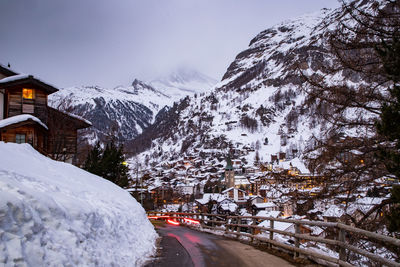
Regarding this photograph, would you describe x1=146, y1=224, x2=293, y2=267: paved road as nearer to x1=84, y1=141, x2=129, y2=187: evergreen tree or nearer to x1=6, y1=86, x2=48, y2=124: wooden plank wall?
x1=6, y1=86, x2=48, y2=124: wooden plank wall

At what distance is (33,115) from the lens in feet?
96.3

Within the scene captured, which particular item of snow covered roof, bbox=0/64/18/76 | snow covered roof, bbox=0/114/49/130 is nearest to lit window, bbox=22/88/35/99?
snow covered roof, bbox=0/64/18/76

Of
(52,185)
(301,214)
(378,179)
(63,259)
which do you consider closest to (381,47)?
(378,179)

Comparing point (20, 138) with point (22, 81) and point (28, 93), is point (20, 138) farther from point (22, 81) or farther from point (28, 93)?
point (22, 81)

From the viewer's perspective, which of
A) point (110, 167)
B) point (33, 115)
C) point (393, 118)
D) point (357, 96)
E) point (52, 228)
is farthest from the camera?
point (110, 167)

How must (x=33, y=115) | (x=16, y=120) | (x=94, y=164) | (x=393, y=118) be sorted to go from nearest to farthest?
(x=393, y=118) < (x=16, y=120) < (x=33, y=115) < (x=94, y=164)

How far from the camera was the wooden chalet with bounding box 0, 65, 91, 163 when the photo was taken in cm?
2750

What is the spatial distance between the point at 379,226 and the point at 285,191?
2191 mm

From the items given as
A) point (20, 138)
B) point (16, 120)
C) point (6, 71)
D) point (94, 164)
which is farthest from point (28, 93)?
point (94, 164)

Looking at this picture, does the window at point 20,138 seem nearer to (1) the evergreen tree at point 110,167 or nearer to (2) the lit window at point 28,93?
(2) the lit window at point 28,93

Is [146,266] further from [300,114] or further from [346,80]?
[346,80]

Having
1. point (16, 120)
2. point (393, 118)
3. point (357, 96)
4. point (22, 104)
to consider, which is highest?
point (22, 104)

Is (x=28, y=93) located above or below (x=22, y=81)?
below

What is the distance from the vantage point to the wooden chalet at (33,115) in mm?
27500
